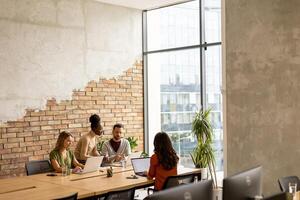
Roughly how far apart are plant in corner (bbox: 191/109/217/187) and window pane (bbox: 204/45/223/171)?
50 centimetres

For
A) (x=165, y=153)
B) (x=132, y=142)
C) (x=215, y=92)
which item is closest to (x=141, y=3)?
(x=215, y=92)

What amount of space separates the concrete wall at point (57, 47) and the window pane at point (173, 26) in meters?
0.36

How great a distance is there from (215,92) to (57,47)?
9.40 ft

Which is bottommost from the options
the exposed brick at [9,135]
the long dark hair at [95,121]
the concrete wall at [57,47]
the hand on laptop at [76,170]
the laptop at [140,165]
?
the hand on laptop at [76,170]

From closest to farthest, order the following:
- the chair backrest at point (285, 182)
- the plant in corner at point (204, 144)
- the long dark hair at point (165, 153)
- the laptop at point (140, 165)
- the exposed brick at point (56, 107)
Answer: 1. the chair backrest at point (285, 182)
2. the long dark hair at point (165, 153)
3. the laptop at point (140, 165)
4. the plant in corner at point (204, 144)
5. the exposed brick at point (56, 107)

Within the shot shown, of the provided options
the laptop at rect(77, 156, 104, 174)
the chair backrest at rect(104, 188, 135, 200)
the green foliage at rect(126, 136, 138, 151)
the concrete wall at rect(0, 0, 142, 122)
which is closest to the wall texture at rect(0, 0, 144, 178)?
the concrete wall at rect(0, 0, 142, 122)

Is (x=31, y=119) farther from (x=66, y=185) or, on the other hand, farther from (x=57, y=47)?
(x=66, y=185)

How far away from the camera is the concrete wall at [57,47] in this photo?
6203 mm

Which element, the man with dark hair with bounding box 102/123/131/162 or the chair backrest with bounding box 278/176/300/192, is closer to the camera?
the chair backrest with bounding box 278/176/300/192

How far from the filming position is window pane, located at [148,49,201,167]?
7.54 m

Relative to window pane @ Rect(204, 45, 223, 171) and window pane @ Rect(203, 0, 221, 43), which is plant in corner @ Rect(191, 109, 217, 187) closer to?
window pane @ Rect(204, 45, 223, 171)

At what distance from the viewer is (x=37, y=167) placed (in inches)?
209

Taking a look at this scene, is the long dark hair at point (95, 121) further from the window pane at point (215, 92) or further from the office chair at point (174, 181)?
the window pane at point (215, 92)

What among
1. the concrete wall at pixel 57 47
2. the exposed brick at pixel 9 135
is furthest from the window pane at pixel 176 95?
the exposed brick at pixel 9 135
